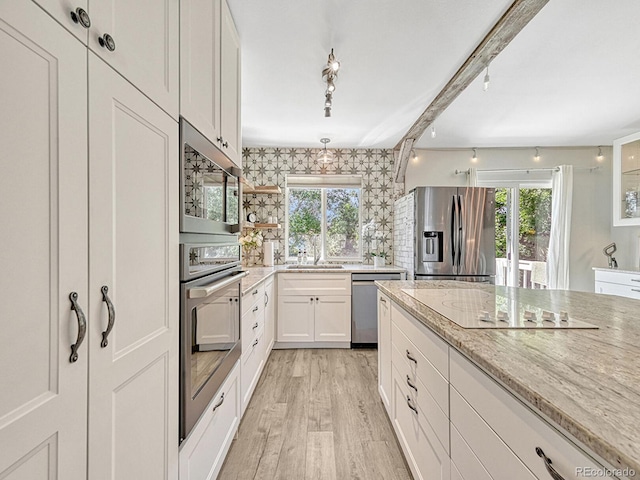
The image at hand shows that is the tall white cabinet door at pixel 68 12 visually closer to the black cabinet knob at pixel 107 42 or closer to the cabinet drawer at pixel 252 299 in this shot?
the black cabinet knob at pixel 107 42

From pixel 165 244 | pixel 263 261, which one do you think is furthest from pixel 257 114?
pixel 165 244

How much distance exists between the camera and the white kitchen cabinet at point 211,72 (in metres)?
1.11

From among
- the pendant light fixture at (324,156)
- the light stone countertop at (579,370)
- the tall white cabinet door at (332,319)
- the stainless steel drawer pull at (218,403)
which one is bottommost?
the tall white cabinet door at (332,319)

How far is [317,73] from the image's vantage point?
2301 millimetres

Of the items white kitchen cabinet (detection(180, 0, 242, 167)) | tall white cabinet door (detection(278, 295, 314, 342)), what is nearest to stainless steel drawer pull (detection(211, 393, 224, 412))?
white kitchen cabinet (detection(180, 0, 242, 167))

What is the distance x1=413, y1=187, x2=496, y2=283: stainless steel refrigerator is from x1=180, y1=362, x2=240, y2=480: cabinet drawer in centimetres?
237

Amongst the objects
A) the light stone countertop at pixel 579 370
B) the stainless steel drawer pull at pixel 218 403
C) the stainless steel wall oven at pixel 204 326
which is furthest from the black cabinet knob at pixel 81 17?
the stainless steel drawer pull at pixel 218 403

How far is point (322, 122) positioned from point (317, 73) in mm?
952

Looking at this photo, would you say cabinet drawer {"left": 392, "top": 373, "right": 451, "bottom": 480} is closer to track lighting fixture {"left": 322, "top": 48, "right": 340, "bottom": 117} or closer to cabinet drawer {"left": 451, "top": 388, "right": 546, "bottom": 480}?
cabinet drawer {"left": 451, "top": 388, "right": 546, "bottom": 480}

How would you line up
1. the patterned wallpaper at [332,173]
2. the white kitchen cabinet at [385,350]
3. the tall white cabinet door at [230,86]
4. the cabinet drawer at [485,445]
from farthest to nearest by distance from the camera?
the patterned wallpaper at [332,173]
the white kitchen cabinet at [385,350]
the tall white cabinet door at [230,86]
the cabinet drawer at [485,445]

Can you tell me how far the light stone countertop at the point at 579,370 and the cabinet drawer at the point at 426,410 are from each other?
31 centimetres

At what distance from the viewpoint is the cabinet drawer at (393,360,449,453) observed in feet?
3.53

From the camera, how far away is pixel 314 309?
3.45 meters

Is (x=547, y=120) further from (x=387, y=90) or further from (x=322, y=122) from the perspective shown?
(x=322, y=122)
